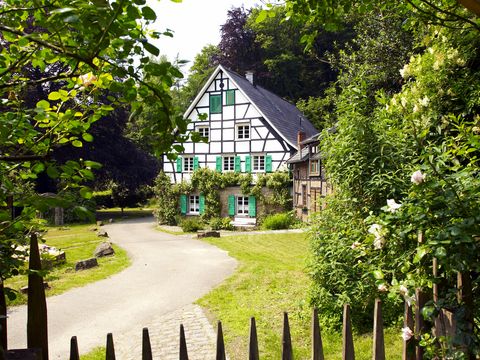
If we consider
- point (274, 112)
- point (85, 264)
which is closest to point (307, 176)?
point (274, 112)

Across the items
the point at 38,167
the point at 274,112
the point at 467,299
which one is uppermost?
the point at 274,112

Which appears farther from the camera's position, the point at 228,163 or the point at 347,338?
the point at 228,163

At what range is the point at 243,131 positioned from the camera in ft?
79.6

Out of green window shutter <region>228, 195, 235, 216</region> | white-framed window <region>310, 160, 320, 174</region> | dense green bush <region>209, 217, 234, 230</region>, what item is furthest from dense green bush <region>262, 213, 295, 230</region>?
green window shutter <region>228, 195, 235, 216</region>

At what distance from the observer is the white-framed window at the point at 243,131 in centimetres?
2409

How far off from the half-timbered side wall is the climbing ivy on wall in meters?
0.72

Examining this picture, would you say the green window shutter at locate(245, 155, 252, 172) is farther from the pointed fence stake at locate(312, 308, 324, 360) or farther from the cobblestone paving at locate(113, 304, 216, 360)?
the pointed fence stake at locate(312, 308, 324, 360)

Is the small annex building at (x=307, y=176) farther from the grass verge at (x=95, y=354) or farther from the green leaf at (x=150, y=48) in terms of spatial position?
the green leaf at (x=150, y=48)

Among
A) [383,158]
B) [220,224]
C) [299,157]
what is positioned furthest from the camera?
[220,224]

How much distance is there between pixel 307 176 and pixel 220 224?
6077mm

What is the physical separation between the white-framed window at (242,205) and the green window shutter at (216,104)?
5.72m

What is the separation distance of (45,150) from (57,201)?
0.76 meters

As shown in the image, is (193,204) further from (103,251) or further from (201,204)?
(103,251)

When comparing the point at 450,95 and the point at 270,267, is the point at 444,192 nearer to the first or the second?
the point at 450,95
